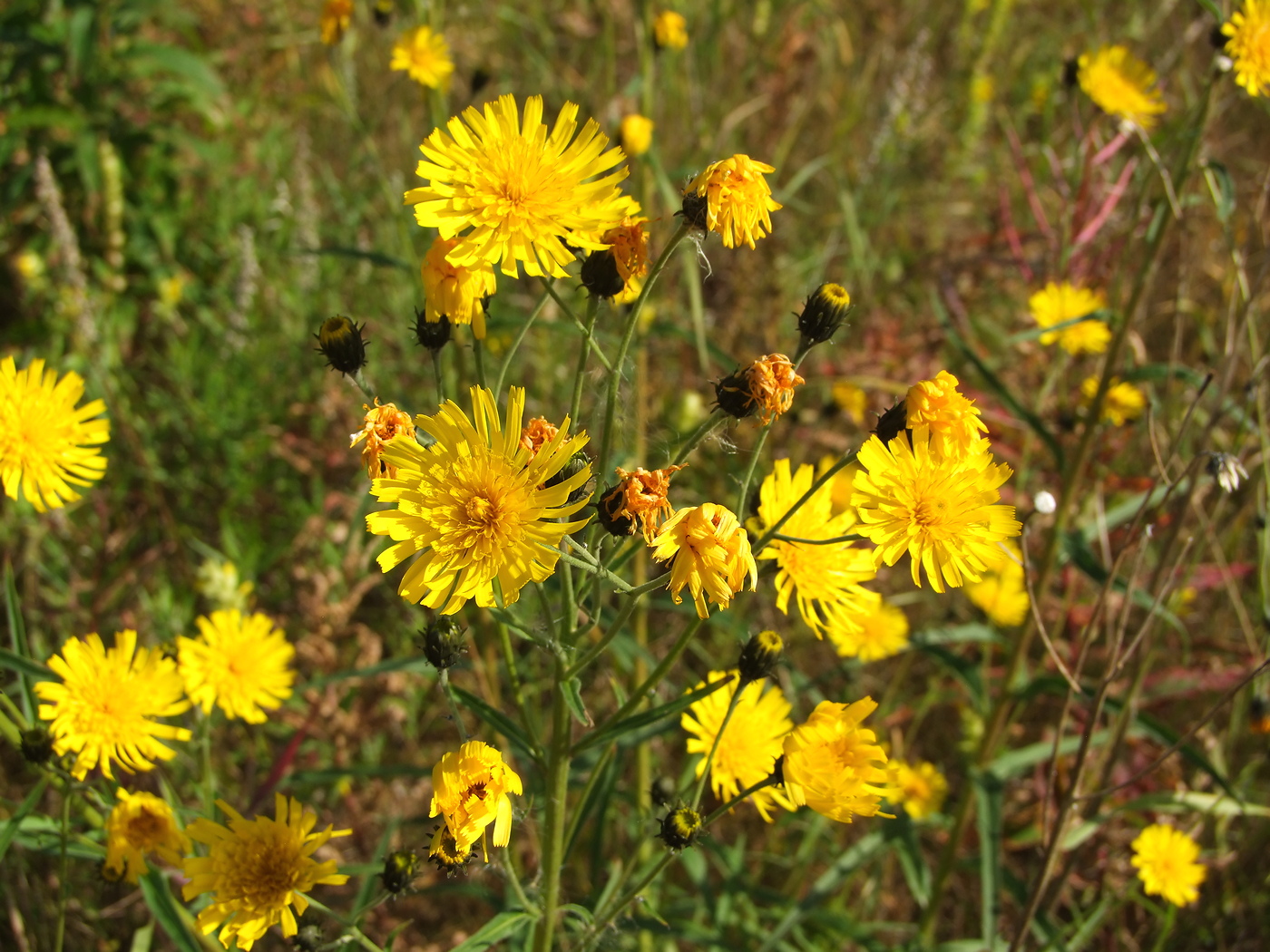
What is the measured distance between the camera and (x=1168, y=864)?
108 inches

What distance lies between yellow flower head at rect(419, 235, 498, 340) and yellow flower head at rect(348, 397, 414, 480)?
A: 0.18 meters

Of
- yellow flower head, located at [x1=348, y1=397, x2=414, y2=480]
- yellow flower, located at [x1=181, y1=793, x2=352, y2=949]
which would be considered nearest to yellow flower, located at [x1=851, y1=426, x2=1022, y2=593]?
yellow flower head, located at [x1=348, y1=397, x2=414, y2=480]

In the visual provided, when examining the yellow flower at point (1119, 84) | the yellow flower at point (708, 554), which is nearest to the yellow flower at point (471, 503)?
the yellow flower at point (708, 554)

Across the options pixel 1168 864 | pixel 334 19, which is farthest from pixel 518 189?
pixel 1168 864

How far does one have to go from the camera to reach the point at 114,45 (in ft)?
13.9

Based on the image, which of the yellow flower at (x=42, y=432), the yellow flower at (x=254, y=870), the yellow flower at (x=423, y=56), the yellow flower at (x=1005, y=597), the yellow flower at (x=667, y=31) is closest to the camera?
the yellow flower at (x=254, y=870)

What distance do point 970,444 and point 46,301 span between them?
13.9ft

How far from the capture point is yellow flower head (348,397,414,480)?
140 cm

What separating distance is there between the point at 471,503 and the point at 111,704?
1163 mm

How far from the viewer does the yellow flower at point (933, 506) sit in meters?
1.41

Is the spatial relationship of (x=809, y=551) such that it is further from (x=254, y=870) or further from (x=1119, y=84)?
(x=1119, y=84)

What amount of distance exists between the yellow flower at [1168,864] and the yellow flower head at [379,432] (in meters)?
2.56

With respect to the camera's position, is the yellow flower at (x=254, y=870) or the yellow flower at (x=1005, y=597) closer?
the yellow flower at (x=254, y=870)

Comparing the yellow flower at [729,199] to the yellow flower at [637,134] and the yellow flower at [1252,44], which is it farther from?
the yellow flower at [1252,44]
